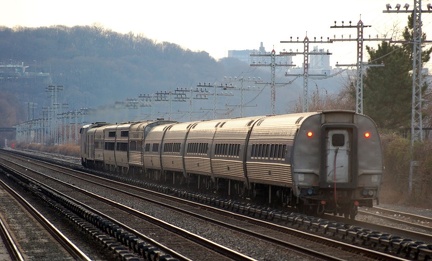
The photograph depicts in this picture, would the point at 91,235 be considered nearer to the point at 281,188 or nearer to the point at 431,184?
the point at 281,188

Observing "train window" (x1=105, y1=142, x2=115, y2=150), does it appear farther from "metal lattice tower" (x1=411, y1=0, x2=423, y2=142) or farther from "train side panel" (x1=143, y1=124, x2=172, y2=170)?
"metal lattice tower" (x1=411, y1=0, x2=423, y2=142)

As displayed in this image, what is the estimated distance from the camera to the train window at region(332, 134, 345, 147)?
2889cm

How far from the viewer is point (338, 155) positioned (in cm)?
2878

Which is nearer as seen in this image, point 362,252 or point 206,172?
point 362,252

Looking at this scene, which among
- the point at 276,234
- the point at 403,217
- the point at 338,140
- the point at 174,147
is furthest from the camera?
the point at 174,147

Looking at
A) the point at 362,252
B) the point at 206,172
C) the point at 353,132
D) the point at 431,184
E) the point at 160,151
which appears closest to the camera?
the point at 362,252

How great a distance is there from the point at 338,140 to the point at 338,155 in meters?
0.46

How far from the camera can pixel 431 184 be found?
3716cm

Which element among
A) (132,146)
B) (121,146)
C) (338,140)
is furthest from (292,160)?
(121,146)

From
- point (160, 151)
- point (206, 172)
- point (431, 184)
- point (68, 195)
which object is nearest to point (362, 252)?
point (431, 184)

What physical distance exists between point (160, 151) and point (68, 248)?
2868cm

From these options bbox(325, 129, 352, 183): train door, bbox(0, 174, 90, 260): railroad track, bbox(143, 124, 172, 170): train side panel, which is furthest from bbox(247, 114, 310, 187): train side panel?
bbox(143, 124, 172, 170): train side panel

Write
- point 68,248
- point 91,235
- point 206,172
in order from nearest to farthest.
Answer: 1. point 68,248
2. point 91,235
3. point 206,172

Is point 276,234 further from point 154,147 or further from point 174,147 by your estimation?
point 154,147
